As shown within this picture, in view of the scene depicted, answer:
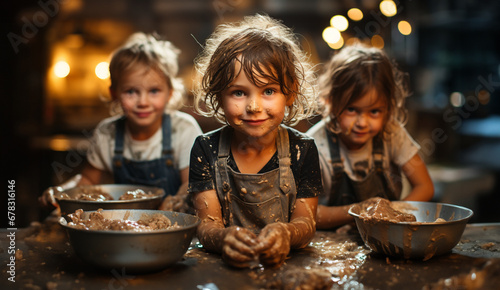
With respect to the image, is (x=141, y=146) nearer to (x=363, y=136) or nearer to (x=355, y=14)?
(x=363, y=136)

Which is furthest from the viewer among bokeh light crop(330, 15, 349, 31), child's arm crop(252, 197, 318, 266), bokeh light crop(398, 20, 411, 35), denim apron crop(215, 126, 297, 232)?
bokeh light crop(330, 15, 349, 31)

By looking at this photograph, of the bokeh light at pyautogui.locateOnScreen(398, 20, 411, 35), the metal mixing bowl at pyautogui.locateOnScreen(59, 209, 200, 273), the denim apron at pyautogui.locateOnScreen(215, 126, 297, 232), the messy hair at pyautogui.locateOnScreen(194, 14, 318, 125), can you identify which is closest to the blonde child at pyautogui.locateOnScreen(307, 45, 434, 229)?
the messy hair at pyautogui.locateOnScreen(194, 14, 318, 125)

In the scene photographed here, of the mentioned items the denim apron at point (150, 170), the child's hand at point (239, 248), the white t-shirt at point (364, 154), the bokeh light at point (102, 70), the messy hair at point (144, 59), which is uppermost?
the bokeh light at point (102, 70)

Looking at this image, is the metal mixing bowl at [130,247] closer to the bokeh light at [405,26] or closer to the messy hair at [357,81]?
the messy hair at [357,81]

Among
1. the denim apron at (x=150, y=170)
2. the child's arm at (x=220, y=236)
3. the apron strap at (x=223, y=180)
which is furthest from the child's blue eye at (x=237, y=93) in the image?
the denim apron at (x=150, y=170)

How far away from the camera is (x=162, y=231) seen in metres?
1.40

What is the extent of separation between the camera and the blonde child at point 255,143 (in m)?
1.76

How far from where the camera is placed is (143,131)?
2.63 m

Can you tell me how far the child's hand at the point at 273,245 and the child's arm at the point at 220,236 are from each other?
28mm

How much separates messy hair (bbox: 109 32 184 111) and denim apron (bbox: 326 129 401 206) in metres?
0.93

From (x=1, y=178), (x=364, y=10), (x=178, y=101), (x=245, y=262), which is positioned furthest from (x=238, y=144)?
(x=364, y=10)

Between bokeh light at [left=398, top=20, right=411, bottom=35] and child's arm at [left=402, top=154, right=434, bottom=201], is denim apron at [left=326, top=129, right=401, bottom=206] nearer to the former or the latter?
child's arm at [left=402, top=154, right=434, bottom=201]

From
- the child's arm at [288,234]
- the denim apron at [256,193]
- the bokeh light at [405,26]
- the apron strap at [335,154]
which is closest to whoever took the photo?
the child's arm at [288,234]

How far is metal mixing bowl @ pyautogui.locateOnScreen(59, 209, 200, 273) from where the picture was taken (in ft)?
4.59
